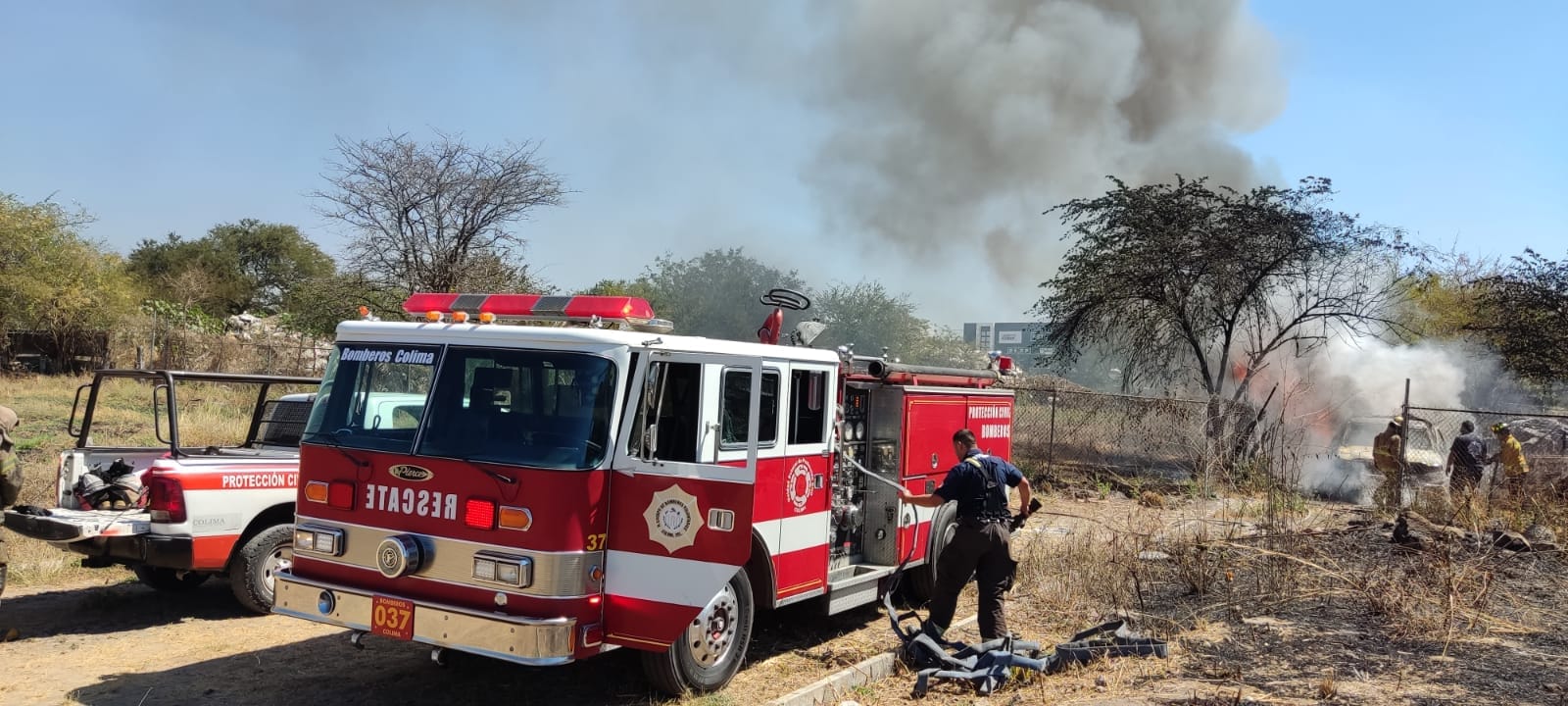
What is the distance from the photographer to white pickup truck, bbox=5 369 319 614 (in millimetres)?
6449

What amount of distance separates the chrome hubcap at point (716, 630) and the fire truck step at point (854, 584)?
1.05 m

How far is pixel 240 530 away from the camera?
6.85m

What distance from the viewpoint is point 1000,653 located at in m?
5.78

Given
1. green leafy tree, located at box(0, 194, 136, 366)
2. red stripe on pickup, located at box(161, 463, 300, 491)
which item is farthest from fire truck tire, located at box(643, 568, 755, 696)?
green leafy tree, located at box(0, 194, 136, 366)

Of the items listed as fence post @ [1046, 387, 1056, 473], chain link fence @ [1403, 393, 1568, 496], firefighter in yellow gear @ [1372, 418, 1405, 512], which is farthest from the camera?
fence post @ [1046, 387, 1056, 473]

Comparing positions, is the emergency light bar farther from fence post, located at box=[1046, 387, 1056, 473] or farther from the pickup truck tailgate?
fence post, located at box=[1046, 387, 1056, 473]

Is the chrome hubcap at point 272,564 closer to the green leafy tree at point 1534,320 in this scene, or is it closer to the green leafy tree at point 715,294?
the green leafy tree at point 715,294

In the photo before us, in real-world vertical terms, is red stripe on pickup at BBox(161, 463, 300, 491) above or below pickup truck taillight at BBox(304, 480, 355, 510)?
below

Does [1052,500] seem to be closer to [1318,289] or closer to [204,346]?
[1318,289]

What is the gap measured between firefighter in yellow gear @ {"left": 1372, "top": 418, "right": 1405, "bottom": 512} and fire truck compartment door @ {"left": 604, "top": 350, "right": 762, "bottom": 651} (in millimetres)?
9305

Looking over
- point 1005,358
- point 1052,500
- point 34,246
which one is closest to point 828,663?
point 1005,358

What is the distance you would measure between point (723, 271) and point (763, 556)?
13.5 m

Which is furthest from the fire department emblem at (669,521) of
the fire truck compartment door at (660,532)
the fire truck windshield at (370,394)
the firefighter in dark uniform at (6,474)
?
the firefighter in dark uniform at (6,474)

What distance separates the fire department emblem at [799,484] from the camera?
599 centimetres
